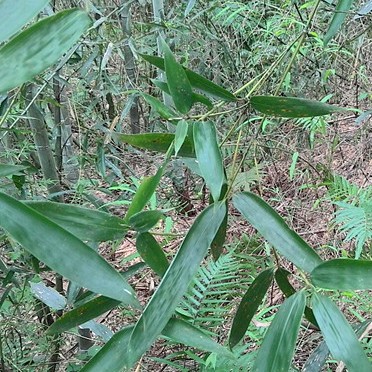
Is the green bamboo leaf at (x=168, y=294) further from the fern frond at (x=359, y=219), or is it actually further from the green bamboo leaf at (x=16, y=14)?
the fern frond at (x=359, y=219)

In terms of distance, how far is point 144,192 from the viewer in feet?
1.79

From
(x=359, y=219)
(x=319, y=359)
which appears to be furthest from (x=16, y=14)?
(x=359, y=219)

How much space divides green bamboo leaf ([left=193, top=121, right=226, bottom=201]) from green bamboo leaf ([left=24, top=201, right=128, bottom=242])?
104 millimetres

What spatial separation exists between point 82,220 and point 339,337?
0.27 metres

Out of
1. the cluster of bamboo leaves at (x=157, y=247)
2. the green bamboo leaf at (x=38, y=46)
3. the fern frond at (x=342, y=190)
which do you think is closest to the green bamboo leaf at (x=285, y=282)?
the cluster of bamboo leaves at (x=157, y=247)

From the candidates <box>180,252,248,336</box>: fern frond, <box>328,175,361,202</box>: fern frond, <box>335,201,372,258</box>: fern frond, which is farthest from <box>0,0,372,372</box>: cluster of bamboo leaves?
<box>328,175,361,202</box>: fern frond

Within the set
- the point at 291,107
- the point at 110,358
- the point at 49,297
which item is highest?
the point at 291,107

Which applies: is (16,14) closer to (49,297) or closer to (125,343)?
(125,343)

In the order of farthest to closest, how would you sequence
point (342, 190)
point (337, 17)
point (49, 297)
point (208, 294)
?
point (342, 190)
point (208, 294)
point (49, 297)
point (337, 17)

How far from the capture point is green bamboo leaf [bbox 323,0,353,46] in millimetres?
759

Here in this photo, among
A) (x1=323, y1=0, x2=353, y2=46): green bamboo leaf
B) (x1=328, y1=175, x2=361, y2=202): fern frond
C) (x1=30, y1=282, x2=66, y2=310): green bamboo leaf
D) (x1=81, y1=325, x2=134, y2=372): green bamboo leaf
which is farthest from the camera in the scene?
(x1=328, y1=175, x2=361, y2=202): fern frond

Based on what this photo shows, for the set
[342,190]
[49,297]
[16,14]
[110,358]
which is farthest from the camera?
[342,190]

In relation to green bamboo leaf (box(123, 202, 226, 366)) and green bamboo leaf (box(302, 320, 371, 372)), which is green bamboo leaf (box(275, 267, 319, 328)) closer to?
green bamboo leaf (box(123, 202, 226, 366))

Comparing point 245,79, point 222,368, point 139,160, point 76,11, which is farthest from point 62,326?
point 245,79
